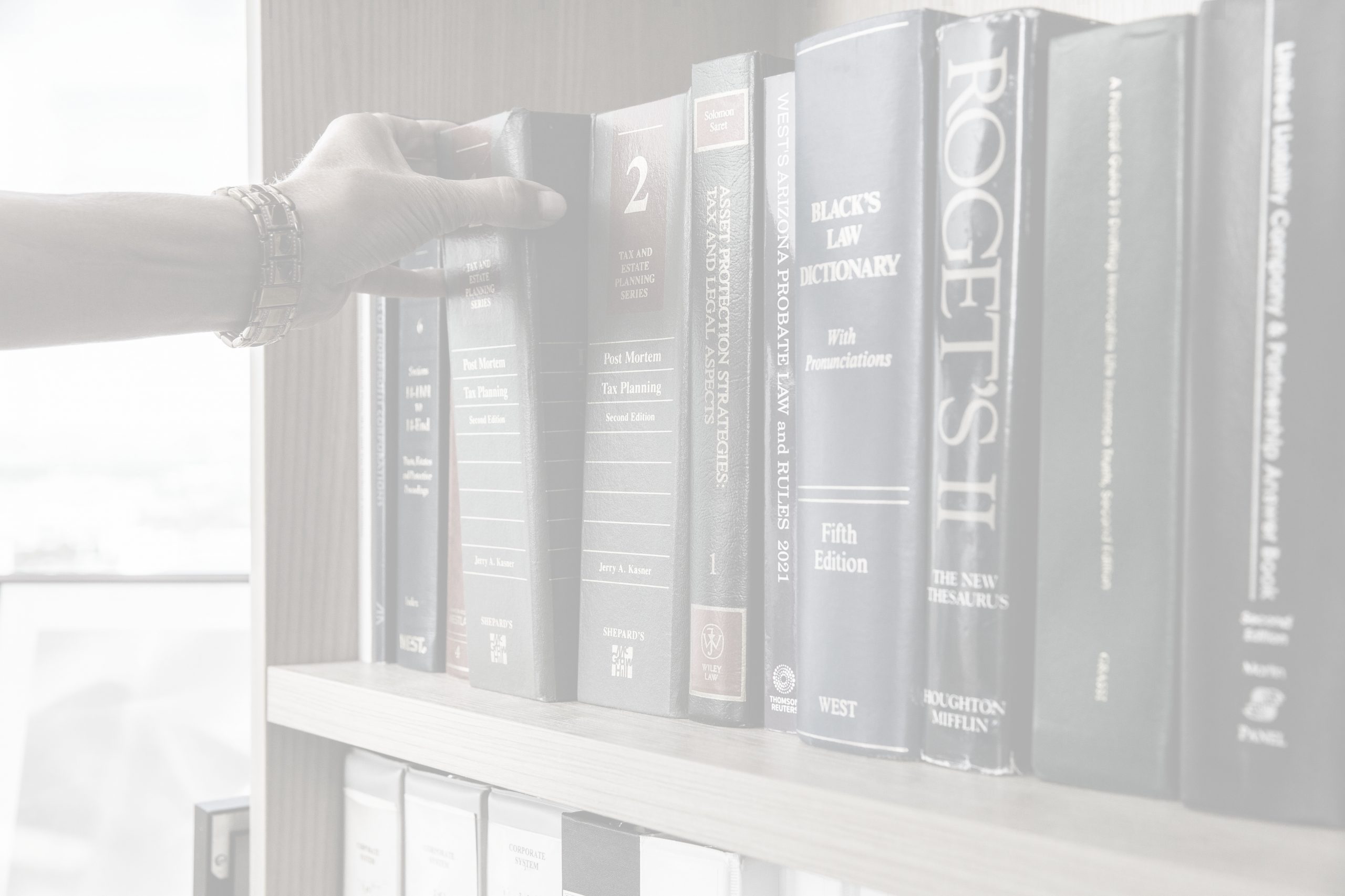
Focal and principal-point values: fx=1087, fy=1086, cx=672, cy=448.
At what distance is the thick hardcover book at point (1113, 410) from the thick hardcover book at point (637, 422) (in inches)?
8.3

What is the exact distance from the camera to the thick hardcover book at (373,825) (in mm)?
767

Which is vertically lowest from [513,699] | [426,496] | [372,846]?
[372,846]

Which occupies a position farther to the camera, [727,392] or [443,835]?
[443,835]

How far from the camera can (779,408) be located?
1.82 ft

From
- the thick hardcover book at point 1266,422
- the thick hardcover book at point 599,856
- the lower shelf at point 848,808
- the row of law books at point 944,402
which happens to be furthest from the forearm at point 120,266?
the thick hardcover book at point 1266,422

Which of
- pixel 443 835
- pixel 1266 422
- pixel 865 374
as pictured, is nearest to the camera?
pixel 1266 422

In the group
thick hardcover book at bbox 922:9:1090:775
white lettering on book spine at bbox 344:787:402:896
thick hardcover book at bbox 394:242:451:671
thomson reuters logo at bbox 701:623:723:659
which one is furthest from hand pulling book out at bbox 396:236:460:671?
thick hardcover book at bbox 922:9:1090:775

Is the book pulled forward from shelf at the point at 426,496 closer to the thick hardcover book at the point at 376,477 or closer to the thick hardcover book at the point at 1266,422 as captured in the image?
the thick hardcover book at the point at 376,477

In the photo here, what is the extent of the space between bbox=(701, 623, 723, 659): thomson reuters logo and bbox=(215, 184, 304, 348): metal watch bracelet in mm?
315

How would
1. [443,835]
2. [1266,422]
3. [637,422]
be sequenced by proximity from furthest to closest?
[443,835] < [637,422] < [1266,422]

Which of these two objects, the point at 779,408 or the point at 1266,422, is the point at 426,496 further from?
the point at 1266,422

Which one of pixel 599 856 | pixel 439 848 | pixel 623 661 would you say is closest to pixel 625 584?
pixel 623 661

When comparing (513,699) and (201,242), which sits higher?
(201,242)

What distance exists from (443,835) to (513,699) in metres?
0.14
